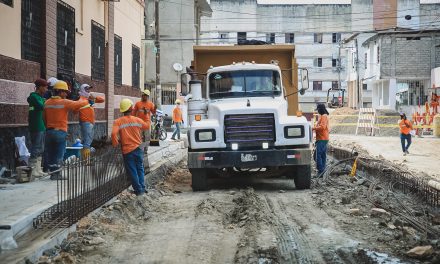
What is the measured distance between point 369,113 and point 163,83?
1454 cm

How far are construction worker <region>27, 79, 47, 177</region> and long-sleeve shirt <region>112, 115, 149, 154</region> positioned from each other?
1.77 meters

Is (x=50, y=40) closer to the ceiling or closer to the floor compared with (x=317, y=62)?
closer to the floor

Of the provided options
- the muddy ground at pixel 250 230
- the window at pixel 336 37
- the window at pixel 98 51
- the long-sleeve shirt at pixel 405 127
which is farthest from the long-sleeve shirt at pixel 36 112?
the window at pixel 336 37

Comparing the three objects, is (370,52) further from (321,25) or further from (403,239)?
(403,239)

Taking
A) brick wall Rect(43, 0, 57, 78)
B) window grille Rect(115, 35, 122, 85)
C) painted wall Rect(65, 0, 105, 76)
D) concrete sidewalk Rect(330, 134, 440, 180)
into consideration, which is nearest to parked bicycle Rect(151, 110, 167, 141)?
window grille Rect(115, 35, 122, 85)

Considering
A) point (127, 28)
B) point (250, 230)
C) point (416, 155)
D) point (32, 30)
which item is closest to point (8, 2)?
point (32, 30)

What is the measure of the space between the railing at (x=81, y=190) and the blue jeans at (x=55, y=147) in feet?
3.67

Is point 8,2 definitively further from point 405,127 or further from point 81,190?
point 405,127

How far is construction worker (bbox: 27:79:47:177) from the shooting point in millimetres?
11686

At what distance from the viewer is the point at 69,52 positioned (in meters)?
16.6

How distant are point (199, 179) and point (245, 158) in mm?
1158

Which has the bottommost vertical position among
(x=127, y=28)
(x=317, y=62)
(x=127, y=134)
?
(x=127, y=134)

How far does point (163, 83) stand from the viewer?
44.5 meters

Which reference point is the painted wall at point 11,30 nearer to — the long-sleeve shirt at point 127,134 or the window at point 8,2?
the window at point 8,2
